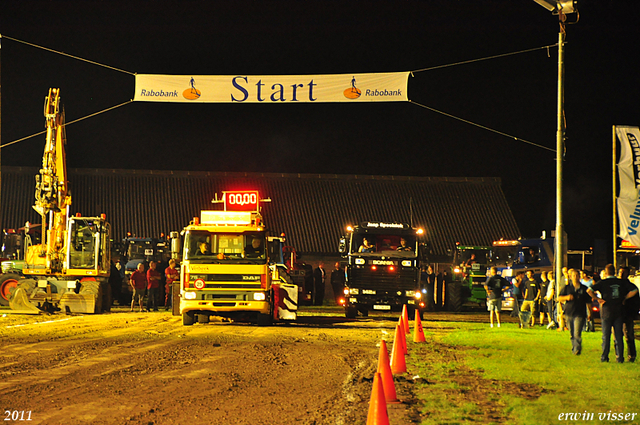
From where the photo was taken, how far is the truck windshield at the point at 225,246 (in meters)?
20.8

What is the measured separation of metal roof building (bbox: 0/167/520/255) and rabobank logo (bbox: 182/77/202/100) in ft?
75.4

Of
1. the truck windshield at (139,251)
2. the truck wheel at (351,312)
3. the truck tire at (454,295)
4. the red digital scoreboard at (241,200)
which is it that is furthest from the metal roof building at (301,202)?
the truck wheel at (351,312)

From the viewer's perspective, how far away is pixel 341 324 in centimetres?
2383

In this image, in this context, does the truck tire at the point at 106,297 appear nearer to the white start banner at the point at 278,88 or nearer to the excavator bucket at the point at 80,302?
the excavator bucket at the point at 80,302

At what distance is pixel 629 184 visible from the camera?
25.1 m

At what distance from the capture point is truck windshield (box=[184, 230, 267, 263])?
20.8 meters

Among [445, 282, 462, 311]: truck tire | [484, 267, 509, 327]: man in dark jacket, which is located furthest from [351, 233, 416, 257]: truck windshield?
[445, 282, 462, 311]: truck tire

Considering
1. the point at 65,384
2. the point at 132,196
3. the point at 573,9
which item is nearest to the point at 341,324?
the point at 573,9

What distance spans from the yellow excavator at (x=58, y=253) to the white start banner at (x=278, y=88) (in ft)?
16.5

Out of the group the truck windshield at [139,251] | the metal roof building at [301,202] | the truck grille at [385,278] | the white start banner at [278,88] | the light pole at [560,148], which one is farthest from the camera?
the metal roof building at [301,202]

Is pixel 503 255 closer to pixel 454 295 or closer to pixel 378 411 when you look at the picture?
pixel 454 295

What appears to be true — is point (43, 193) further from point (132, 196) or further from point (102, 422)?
point (132, 196)

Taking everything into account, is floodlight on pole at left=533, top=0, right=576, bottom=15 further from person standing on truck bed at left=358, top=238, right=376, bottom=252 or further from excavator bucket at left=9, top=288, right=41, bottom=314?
excavator bucket at left=9, top=288, right=41, bottom=314

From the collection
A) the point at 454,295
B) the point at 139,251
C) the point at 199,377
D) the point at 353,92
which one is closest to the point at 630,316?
the point at 199,377
